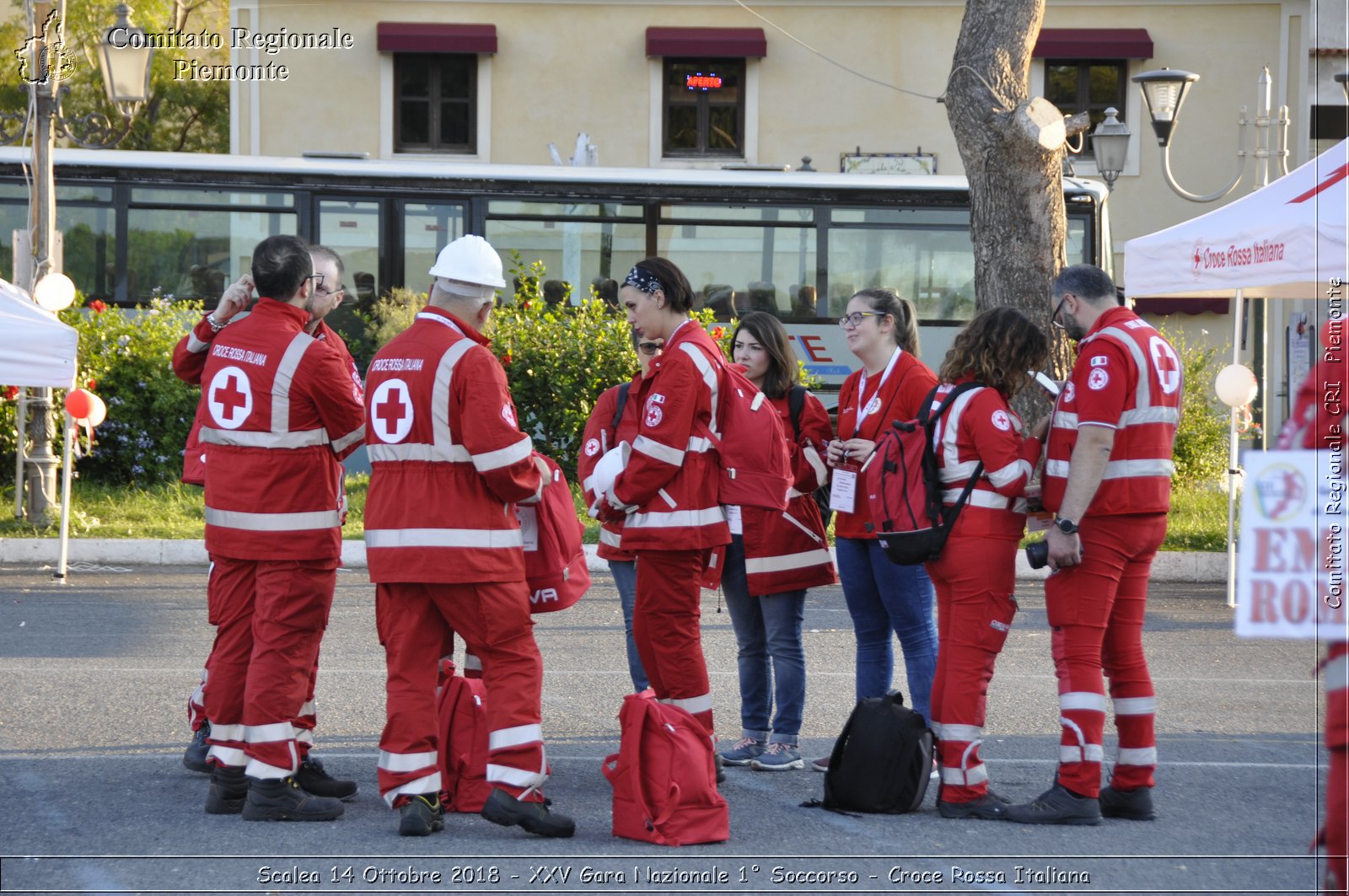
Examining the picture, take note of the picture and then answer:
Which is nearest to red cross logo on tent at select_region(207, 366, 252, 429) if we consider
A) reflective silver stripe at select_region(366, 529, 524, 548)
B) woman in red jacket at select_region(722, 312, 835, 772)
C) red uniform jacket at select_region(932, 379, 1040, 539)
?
reflective silver stripe at select_region(366, 529, 524, 548)

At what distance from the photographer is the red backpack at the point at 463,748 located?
209 inches

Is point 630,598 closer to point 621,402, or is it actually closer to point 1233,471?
point 621,402

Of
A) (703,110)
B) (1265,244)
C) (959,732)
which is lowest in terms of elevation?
(959,732)

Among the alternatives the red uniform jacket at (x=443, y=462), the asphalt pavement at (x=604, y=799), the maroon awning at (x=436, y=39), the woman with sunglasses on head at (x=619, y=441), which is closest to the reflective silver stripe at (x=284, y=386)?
the red uniform jacket at (x=443, y=462)

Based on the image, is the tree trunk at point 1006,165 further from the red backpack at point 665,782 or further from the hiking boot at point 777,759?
the red backpack at point 665,782

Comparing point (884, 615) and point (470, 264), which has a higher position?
point (470, 264)

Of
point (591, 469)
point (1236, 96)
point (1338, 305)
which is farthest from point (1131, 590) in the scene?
point (1236, 96)

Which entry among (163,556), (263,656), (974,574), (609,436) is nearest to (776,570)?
(609,436)

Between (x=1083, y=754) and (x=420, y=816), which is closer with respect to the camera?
(x=420, y=816)

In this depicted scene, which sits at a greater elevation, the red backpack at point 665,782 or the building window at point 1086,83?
the building window at point 1086,83

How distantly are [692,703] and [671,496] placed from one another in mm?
760

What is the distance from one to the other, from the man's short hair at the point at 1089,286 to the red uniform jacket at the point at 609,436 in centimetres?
165

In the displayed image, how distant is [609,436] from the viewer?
6.16m

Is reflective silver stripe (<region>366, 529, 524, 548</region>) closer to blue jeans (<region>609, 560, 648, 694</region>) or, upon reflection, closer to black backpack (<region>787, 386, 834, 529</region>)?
blue jeans (<region>609, 560, 648, 694</region>)
